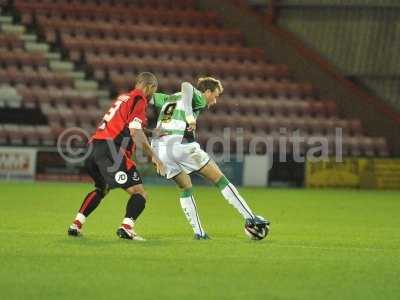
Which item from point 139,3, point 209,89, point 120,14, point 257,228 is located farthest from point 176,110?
point 139,3

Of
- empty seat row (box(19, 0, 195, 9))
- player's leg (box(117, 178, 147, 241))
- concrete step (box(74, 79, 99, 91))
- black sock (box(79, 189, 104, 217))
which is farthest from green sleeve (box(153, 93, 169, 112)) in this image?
empty seat row (box(19, 0, 195, 9))

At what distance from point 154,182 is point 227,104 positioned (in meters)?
4.45

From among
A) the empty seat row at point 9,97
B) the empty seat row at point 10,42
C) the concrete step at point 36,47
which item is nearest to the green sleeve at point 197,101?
the empty seat row at point 9,97

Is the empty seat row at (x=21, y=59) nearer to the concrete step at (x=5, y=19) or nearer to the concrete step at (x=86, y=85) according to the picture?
the concrete step at (x=86, y=85)

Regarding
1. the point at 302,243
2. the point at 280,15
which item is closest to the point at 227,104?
the point at 280,15

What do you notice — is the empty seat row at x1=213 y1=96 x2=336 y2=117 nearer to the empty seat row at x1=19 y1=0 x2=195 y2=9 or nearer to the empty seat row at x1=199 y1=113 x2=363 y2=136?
the empty seat row at x1=199 y1=113 x2=363 y2=136

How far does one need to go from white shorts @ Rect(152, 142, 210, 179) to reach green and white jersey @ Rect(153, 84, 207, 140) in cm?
15

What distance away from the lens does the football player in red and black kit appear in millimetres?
11078

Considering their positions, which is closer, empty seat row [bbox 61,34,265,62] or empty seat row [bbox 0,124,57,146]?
empty seat row [bbox 0,124,57,146]

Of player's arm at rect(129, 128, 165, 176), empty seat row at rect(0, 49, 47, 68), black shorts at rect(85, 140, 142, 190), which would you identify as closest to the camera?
player's arm at rect(129, 128, 165, 176)

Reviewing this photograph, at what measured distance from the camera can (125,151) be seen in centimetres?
1126

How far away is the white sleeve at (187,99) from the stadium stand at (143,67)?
14.9 metres

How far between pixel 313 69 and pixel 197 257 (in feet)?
68.6

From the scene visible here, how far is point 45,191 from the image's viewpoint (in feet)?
71.2
